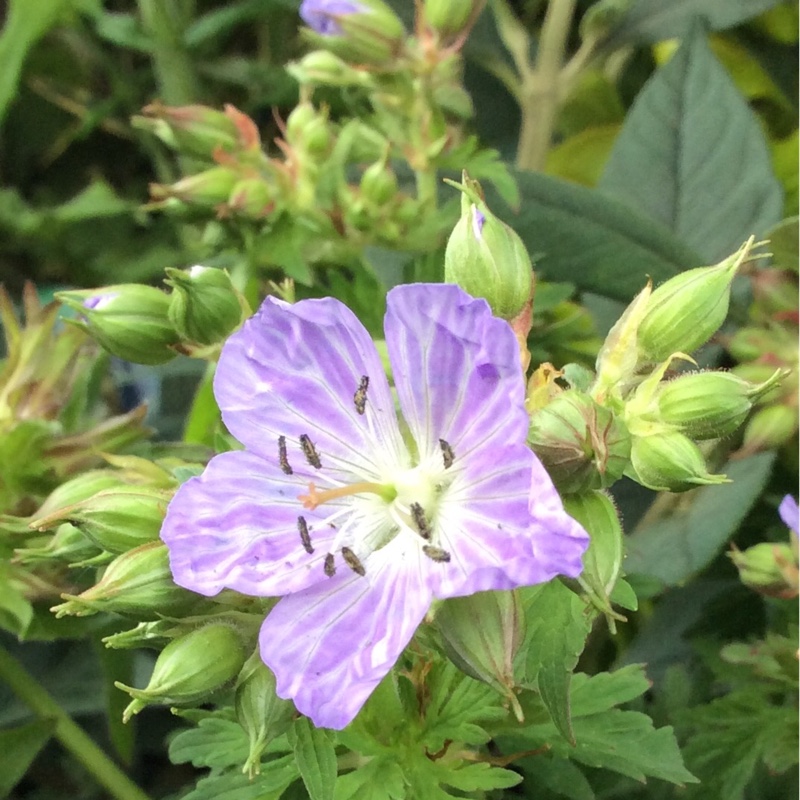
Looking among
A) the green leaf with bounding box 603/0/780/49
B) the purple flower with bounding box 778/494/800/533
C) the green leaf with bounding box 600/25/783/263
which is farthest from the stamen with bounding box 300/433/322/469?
the green leaf with bounding box 603/0/780/49

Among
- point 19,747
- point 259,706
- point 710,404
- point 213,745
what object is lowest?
point 19,747

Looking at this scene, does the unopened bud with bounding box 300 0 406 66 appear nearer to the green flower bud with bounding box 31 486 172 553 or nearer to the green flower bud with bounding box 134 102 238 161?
the green flower bud with bounding box 134 102 238 161

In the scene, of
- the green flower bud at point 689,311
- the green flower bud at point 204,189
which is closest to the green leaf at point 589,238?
the green flower bud at point 204,189

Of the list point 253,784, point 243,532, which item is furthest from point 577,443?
point 253,784

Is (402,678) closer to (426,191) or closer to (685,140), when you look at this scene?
(426,191)

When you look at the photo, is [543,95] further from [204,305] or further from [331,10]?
[204,305]

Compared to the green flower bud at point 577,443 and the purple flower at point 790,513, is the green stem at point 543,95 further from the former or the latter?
the green flower bud at point 577,443
